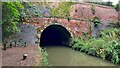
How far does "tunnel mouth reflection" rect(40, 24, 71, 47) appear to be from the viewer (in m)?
25.0

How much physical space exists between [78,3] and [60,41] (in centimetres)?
458

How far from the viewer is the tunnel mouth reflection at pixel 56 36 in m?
25.0

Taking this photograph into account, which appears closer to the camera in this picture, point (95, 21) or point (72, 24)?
point (72, 24)

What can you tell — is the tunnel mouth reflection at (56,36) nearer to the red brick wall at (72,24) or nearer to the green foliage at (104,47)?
the red brick wall at (72,24)

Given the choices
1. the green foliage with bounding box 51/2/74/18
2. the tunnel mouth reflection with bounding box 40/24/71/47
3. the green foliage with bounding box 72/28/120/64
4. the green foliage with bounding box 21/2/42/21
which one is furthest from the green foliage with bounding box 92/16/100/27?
the green foliage with bounding box 21/2/42/21

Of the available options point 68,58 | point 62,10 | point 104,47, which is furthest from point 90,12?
point 68,58

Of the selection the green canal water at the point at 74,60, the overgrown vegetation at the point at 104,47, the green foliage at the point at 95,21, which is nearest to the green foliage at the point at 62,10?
the green foliage at the point at 95,21

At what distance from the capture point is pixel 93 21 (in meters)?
25.5

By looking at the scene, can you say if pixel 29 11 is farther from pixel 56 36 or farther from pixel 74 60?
pixel 74 60

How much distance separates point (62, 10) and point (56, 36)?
5339 mm

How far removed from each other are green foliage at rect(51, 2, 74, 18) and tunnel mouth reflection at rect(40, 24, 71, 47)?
1.18 metres

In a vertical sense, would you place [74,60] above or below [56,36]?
above

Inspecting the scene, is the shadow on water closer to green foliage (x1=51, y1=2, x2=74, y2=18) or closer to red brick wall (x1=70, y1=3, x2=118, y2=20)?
green foliage (x1=51, y1=2, x2=74, y2=18)

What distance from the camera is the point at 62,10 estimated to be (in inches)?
998
